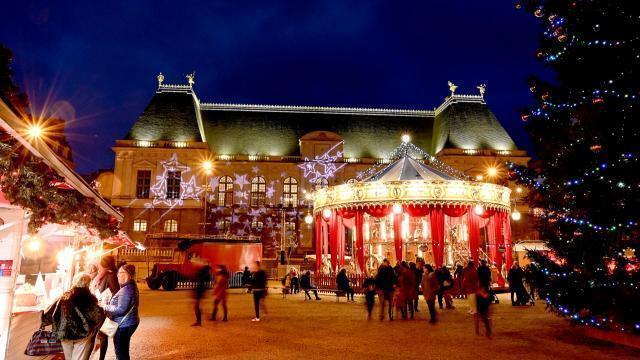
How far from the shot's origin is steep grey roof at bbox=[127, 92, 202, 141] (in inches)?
1550

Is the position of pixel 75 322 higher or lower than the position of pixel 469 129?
lower

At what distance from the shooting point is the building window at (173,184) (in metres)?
38.2

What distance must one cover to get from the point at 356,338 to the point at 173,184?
31998 mm

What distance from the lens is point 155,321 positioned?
11414 mm

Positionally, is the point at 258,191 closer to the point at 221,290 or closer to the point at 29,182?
the point at 221,290

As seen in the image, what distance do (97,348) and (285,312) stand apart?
5.66 metres

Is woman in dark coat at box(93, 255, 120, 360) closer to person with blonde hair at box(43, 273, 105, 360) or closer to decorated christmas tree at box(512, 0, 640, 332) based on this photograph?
person with blonde hair at box(43, 273, 105, 360)

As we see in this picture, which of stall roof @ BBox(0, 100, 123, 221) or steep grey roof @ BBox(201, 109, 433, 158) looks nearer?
stall roof @ BBox(0, 100, 123, 221)

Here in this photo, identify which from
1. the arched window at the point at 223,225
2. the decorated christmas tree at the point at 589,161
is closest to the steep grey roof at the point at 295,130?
the arched window at the point at 223,225

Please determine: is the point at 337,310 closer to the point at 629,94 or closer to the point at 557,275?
the point at 557,275

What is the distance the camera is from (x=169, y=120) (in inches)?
1582

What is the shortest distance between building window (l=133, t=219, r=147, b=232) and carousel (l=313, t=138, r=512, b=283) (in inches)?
778

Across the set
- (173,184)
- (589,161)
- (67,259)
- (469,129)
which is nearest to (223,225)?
(173,184)

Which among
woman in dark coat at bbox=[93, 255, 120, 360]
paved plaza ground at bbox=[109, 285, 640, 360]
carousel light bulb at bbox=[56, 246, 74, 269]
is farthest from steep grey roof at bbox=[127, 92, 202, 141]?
woman in dark coat at bbox=[93, 255, 120, 360]
